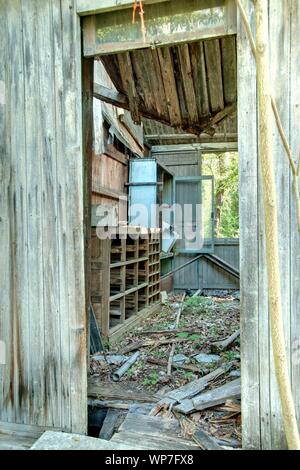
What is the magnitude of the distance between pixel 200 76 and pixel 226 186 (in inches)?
366

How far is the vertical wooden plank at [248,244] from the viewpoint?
1.86 meters

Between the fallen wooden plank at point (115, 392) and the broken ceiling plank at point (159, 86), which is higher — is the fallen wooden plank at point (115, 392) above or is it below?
below

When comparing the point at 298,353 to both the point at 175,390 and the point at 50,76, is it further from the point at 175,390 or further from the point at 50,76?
the point at 50,76

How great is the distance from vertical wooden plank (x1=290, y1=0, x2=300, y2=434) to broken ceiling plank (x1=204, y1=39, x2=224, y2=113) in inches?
33.5

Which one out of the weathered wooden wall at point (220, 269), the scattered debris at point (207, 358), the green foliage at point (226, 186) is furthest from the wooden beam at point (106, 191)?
the green foliage at point (226, 186)

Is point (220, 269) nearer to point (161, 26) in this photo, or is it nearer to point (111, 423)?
point (111, 423)

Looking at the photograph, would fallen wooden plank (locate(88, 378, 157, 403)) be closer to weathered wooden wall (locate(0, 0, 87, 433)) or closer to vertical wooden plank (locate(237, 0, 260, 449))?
weathered wooden wall (locate(0, 0, 87, 433))

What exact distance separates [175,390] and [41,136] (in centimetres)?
206

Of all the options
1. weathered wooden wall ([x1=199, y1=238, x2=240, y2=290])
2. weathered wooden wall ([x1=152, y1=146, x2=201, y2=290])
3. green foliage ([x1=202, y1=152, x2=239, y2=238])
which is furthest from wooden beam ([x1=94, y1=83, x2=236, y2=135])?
green foliage ([x1=202, y1=152, x2=239, y2=238])

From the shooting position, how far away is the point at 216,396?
248cm

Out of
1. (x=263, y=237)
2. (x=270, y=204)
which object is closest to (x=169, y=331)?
(x=263, y=237)

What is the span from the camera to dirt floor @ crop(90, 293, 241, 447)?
2.27m

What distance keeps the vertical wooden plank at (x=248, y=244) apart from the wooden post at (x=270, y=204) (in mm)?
861

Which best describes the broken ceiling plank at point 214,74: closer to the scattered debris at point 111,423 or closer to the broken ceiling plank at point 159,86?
the broken ceiling plank at point 159,86
